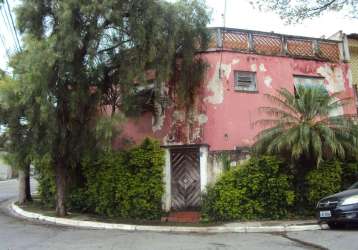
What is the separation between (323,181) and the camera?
14555 millimetres

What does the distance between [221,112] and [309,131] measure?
134 inches

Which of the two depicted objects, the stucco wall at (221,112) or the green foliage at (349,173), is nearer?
the green foliage at (349,173)

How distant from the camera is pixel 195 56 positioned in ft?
52.0

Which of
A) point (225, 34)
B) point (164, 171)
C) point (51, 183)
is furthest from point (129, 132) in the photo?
point (225, 34)

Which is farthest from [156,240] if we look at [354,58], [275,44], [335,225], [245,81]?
[354,58]

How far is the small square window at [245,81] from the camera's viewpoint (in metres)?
16.5

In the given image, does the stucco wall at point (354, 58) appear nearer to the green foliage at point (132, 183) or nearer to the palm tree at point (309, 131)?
the palm tree at point (309, 131)

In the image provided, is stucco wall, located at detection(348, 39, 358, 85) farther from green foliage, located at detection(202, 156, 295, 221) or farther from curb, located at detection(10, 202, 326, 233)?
curb, located at detection(10, 202, 326, 233)

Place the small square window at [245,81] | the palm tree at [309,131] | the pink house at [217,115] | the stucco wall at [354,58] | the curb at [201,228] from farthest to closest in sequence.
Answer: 1. the stucco wall at [354,58]
2. the small square window at [245,81]
3. the pink house at [217,115]
4. the palm tree at [309,131]
5. the curb at [201,228]

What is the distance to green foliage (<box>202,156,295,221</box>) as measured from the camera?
1441 centimetres

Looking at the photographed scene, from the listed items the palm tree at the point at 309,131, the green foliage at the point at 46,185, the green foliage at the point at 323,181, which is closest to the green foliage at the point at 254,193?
the palm tree at the point at 309,131

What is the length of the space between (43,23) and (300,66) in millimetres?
9455

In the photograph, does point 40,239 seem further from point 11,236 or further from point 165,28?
point 165,28

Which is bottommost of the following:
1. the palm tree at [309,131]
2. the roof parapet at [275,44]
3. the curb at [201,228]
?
the curb at [201,228]
